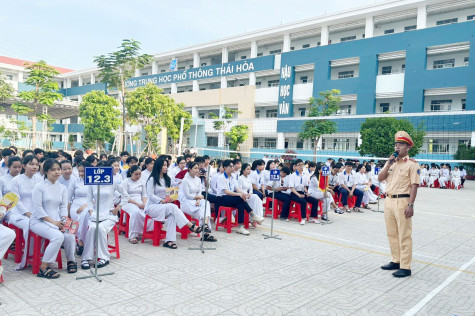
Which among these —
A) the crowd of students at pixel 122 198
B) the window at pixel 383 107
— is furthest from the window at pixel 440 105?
the crowd of students at pixel 122 198

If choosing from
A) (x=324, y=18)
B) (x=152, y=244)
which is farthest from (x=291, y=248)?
(x=324, y=18)

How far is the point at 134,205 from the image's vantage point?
22.1ft

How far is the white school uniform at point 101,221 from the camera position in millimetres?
5117

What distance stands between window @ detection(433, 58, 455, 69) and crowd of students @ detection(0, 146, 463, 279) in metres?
22.1

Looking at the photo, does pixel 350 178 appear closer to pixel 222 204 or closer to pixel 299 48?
pixel 222 204

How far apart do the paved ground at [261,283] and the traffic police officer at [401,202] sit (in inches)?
11.5

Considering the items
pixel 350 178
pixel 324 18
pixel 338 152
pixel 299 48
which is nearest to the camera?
pixel 350 178

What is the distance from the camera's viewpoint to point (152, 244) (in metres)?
6.43

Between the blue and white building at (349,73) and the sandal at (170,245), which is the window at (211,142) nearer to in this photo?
the blue and white building at (349,73)

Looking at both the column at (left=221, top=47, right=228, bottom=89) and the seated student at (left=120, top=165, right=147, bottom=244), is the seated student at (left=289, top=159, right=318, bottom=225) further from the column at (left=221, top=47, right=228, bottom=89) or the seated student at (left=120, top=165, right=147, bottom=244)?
the column at (left=221, top=47, right=228, bottom=89)

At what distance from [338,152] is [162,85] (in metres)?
25.9

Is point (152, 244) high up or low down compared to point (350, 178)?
down

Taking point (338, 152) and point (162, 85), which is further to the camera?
point (162, 85)

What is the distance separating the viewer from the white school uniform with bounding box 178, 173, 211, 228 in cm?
696
